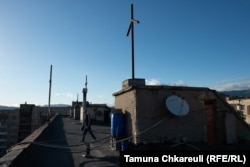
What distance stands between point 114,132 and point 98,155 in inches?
53.9

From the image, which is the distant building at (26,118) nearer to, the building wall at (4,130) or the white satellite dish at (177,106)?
the building wall at (4,130)

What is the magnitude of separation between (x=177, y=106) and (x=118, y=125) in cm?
277

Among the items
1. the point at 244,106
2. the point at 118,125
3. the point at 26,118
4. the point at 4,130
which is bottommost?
the point at 4,130

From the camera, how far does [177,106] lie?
1087 centimetres

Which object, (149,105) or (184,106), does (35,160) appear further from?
(184,106)

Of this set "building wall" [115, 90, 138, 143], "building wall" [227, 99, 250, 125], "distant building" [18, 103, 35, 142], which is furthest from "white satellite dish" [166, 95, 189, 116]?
"distant building" [18, 103, 35, 142]

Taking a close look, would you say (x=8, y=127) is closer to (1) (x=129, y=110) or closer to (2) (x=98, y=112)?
(2) (x=98, y=112)

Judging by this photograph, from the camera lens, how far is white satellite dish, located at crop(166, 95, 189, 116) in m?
10.7

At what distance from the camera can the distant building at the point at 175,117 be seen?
35.2 ft

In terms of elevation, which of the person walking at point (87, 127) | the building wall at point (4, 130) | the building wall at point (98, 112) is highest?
the building wall at point (98, 112)

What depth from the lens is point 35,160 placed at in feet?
33.2

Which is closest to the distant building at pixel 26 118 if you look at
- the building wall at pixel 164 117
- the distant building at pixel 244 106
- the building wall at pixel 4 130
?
the building wall at pixel 4 130

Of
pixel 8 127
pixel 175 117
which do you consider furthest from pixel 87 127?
pixel 8 127

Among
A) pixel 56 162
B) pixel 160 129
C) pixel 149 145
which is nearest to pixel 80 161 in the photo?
pixel 56 162
